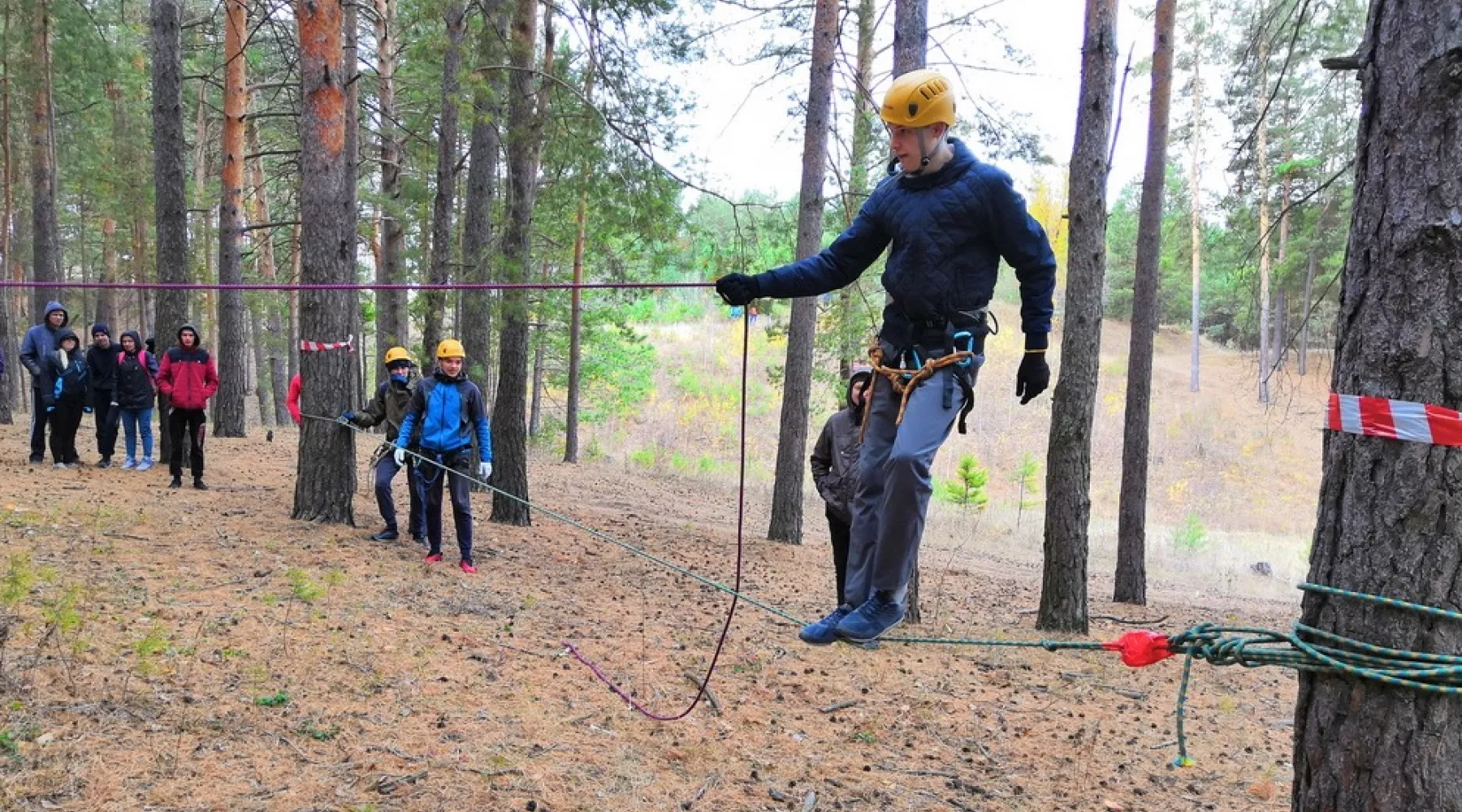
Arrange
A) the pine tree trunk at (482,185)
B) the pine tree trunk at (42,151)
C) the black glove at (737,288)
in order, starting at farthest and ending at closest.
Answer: the pine tree trunk at (42,151) < the pine tree trunk at (482,185) < the black glove at (737,288)

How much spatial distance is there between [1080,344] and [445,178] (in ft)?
29.2

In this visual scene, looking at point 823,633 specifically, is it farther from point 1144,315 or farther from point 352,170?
point 1144,315

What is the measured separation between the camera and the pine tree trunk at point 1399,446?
2244 mm

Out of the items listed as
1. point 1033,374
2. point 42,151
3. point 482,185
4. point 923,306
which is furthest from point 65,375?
point 1033,374

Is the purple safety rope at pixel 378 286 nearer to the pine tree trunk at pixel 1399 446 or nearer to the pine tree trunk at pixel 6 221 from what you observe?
the pine tree trunk at pixel 1399 446

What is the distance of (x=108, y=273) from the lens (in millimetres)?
27984

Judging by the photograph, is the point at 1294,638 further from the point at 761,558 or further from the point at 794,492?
the point at 794,492

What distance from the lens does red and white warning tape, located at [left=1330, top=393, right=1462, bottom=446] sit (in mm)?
2252

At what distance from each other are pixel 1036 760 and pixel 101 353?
34.7 feet

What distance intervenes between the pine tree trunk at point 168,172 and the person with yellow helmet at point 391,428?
476cm

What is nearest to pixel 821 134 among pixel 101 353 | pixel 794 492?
pixel 794 492

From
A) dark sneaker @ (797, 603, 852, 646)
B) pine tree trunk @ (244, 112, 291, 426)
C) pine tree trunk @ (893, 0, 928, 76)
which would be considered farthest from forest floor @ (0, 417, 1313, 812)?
pine tree trunk @ (244, 112, 291, 426)

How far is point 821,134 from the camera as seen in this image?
11117 millimetres

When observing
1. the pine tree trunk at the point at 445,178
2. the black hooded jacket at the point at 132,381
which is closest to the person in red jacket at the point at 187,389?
the black hooded jacket at the point at 132,381
